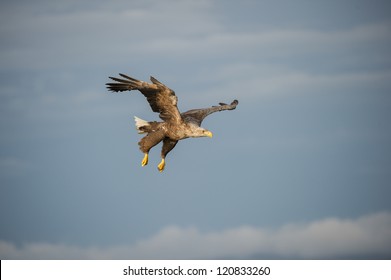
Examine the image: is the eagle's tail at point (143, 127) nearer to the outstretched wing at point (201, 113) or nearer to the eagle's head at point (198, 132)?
the outstretched wing at point (201, 113)

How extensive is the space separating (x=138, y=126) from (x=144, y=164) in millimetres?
1044

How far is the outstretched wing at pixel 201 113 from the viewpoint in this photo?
182 feet

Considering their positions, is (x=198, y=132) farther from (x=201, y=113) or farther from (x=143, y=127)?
(x=201, y=113)

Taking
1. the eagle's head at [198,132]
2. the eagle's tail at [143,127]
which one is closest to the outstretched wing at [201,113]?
the eagle's head at [198,132]

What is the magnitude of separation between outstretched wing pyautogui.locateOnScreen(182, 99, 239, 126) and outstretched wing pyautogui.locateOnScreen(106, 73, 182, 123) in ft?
1.96

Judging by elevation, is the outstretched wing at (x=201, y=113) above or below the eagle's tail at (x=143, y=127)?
above

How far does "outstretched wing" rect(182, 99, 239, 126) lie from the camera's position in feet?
182

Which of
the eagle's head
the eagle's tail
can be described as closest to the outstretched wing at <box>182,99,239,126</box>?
the eagle's head

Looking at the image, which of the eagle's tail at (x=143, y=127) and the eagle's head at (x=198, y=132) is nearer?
the eagle's head at (x=198, y=132)

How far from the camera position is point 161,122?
54.7m

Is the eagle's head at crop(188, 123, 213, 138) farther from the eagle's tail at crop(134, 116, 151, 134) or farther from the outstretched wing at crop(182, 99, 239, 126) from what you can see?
the eagle's tail at crop(134, 116, 151, 134)

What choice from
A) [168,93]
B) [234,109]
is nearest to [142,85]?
[168,93]

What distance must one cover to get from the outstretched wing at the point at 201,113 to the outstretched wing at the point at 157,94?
0.60 meters
